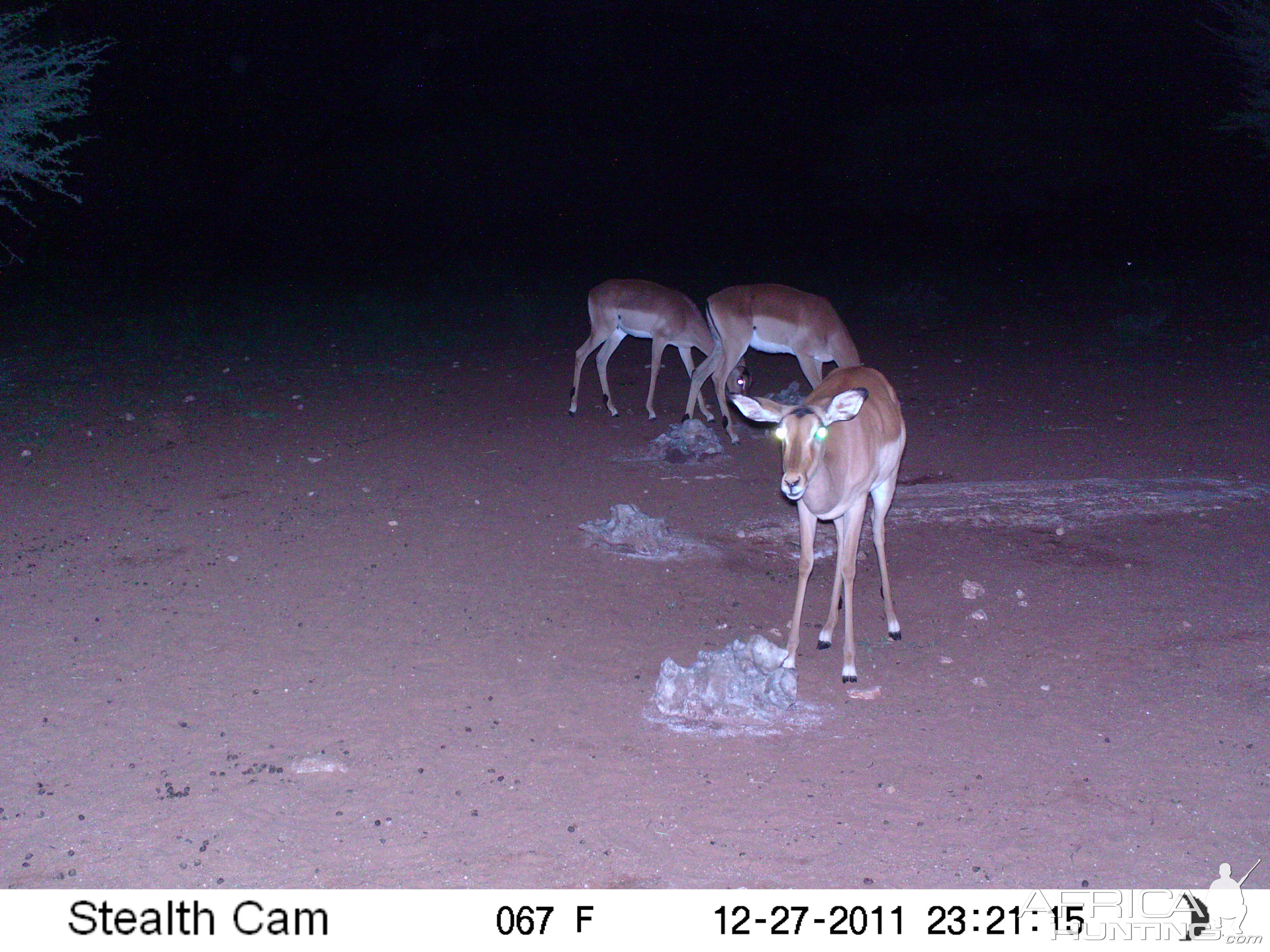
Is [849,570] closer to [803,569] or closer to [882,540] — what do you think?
[803,569]

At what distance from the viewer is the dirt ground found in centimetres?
430

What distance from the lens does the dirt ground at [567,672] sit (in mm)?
4305

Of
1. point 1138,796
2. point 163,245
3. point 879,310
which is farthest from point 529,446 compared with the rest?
point 163,245

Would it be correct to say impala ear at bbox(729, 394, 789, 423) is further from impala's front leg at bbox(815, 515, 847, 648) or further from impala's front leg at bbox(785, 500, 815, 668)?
impala's front leg at bbox(815, 515, 847, 648)

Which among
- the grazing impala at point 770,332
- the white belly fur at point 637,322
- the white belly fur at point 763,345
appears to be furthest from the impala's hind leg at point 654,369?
the white belly fur at point 763,345

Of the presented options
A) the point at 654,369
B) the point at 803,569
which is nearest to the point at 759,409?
the point at 803,569

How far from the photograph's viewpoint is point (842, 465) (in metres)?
5.82

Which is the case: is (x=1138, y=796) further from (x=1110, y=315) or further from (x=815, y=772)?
(x=1110, y=315)

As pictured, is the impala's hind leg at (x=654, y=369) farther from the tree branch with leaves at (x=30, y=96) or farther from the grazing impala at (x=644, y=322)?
the tree branch with leaves at (x=30, y=96)

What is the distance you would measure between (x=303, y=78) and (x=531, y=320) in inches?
1185

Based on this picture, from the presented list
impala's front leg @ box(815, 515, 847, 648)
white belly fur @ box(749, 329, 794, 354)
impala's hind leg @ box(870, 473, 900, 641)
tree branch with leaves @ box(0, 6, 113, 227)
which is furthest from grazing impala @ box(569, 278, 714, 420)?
impala's front leg @ box(815, 515, 847, 648)

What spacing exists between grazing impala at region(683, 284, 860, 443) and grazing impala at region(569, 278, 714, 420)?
0.55m

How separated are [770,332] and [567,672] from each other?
19.7 feet

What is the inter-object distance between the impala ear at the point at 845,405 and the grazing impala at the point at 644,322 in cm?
634
